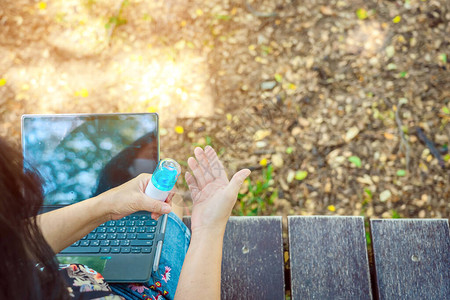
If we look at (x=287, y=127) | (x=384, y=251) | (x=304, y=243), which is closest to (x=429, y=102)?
(x=287, y=127)

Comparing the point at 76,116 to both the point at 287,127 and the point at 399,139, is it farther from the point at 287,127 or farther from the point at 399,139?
the point at 399,139

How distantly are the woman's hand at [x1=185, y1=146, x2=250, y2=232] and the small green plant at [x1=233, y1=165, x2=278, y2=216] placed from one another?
934 millimetres

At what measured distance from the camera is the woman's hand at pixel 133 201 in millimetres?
1310

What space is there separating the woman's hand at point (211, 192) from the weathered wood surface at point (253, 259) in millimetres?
265

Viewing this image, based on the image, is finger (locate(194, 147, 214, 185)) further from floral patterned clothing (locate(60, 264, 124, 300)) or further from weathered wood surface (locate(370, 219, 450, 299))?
weathered wood surface (locate(370, 219, 450, 299))

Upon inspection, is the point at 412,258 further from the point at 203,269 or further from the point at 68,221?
the point at 68,221

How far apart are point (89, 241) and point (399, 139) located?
200 cm

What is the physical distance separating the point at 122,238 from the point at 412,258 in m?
1.22

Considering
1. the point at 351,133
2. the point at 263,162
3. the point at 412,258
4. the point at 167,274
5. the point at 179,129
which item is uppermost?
the point at 167,274

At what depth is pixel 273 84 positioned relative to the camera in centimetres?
257

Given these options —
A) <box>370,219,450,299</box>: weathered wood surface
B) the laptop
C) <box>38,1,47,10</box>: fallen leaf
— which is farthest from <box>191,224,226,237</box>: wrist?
<box>38,1,47,10</box>: fallen leaf

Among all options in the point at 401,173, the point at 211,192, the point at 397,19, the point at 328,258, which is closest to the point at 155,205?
the point at 211,192

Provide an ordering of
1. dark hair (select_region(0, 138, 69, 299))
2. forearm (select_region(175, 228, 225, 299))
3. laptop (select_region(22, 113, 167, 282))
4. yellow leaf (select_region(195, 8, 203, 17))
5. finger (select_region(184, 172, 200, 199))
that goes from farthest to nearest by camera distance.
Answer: yellow leaf (select_region(195, 8, 203, 17)) → laptop (select_region(22, 113, 167, 282)) → finger (select_region(184, 172, 200, 199)) → forearm (select_region(175, 228, 225, 299)) → dark hair (select_region(0, 138, 69, 299))

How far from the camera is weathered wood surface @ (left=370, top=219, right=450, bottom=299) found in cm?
142
